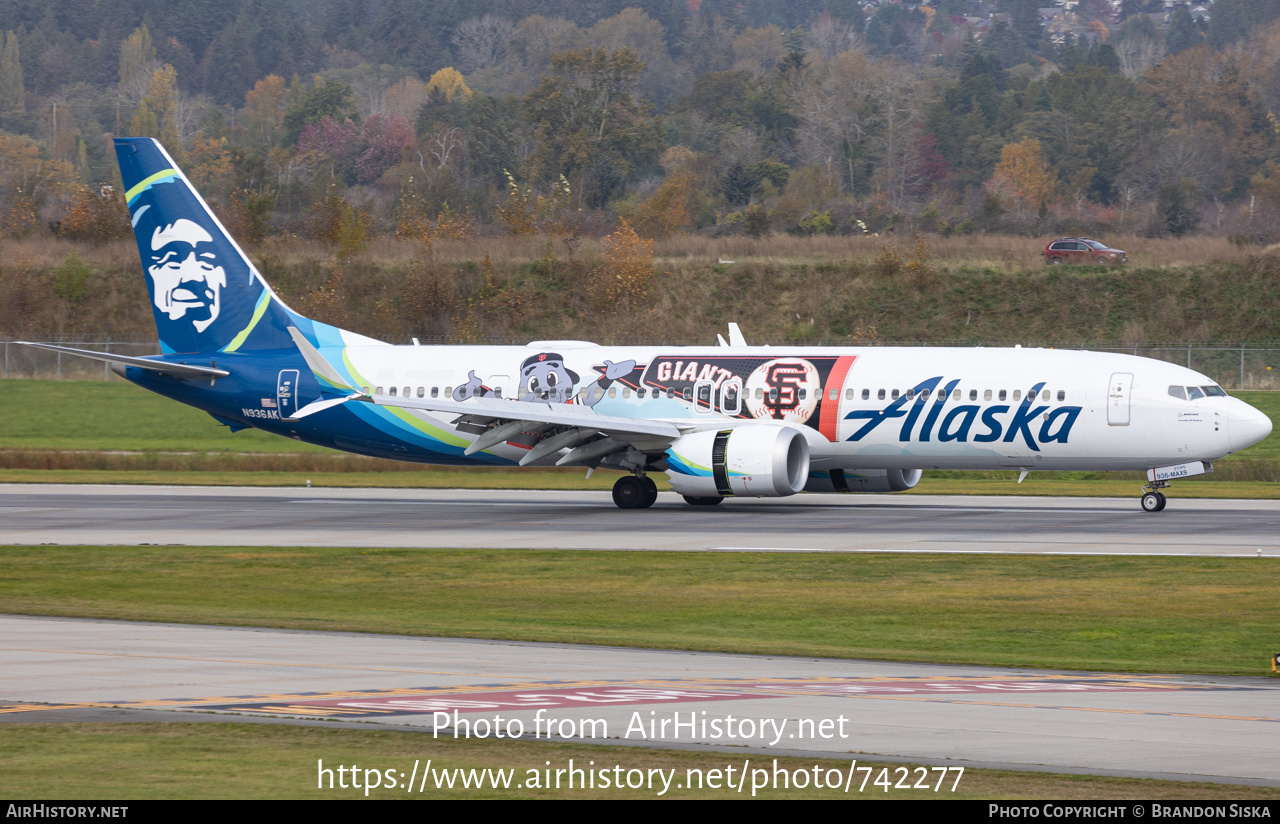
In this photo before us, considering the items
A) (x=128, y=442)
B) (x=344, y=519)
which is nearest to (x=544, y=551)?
(x=344, y=519)

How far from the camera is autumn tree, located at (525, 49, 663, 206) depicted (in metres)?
157

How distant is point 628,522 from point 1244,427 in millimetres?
14584

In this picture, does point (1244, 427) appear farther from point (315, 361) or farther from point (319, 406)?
point (315, 361)

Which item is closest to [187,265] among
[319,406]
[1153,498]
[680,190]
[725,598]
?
[319,406]

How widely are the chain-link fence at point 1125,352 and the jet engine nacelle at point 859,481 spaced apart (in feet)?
84.6

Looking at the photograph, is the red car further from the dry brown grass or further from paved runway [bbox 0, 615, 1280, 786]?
paved runway [bbox 0, 615, 1280, 786]

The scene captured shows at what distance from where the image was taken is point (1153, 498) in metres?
39.1

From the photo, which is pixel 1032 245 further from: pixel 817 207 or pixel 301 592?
pixel 301 592

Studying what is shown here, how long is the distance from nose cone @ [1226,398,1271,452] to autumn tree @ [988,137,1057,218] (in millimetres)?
120941

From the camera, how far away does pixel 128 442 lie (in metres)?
66.6

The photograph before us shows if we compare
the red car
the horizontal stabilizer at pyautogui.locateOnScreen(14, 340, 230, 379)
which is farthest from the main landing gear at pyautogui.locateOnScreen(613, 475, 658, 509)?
the red car

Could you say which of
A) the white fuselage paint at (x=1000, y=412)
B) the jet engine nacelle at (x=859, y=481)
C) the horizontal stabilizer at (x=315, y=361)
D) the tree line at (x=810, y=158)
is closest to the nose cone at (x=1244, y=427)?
the white fuselage paint at (x=1000, y=412)
